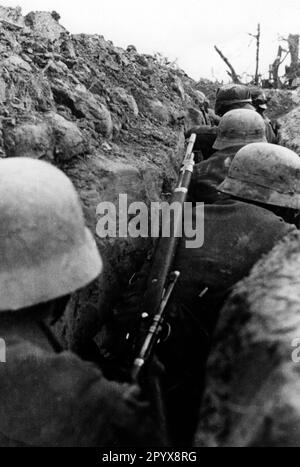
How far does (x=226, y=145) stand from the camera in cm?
521

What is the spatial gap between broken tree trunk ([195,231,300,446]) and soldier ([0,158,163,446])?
1.39 ft

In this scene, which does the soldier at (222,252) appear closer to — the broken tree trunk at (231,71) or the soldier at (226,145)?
the soldier at (226,145)

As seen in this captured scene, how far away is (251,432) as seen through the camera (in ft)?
5.49

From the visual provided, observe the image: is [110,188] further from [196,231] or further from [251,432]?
[251,432]

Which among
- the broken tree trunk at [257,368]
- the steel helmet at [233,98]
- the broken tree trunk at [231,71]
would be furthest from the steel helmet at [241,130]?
the broken tree trunk at [231,71]

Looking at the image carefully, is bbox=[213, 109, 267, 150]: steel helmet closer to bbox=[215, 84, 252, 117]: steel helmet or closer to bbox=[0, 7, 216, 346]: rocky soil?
bbox=[0, 7, 216, 346]: rocky soil

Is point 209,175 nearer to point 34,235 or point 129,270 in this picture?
point 129,270

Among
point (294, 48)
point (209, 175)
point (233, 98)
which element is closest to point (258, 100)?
point (233, 98)

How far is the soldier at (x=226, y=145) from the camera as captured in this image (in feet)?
15.9

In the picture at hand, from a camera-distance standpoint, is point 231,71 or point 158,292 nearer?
point 158,292

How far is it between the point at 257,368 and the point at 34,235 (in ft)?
3.06

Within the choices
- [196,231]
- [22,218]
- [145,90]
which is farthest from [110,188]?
[145,90]

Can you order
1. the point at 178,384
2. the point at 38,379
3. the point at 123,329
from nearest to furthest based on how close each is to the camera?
1. the point at 38,379
2. the point at 178,384
3. the point at 123,329
